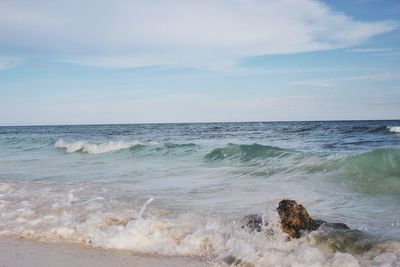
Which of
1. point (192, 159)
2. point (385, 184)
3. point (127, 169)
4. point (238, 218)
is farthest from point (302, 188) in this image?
point (192, 159)

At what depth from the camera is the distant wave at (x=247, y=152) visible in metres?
14.9

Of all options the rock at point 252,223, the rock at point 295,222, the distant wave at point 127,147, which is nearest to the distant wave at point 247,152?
the distant wave at point 127,147

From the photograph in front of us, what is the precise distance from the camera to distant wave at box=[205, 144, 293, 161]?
49.0ft

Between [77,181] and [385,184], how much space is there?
7.17m

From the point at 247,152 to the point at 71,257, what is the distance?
37.9 feet

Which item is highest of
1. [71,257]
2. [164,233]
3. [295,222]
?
[295,222]

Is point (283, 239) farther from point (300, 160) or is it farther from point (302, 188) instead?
point (300, 160)

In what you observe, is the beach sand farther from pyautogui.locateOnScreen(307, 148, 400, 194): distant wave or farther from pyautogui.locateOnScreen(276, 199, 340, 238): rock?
pyautogui.locateOnScreen(307, 148, 400, 194): distant wave

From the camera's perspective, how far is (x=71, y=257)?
4836mm

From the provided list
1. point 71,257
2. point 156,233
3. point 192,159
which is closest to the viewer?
point 71,257

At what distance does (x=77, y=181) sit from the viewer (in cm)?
1094

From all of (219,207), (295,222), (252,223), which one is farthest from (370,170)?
(295,222)

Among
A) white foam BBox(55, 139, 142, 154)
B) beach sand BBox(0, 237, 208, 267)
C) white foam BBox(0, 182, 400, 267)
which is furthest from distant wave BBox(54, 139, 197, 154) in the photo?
beach sand BBox(0, 237, 208, 267)

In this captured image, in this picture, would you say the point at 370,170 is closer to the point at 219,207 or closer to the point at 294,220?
the point at 219,207
